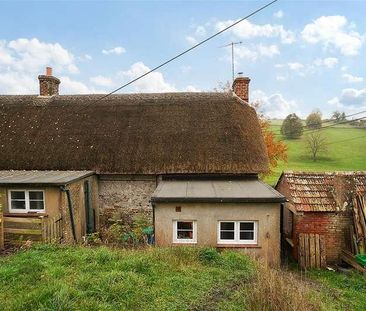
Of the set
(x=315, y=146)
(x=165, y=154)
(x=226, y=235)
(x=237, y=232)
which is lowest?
(x=226, y=235)

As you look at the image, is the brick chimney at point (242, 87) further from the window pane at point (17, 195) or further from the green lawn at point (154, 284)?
the window pane at point (17, 195)

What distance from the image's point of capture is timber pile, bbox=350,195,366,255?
10.2 meters

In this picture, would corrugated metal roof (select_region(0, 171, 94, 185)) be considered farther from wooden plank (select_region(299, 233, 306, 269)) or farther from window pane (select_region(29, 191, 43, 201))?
wooden plank (select_region(299, 233, 306, 269))

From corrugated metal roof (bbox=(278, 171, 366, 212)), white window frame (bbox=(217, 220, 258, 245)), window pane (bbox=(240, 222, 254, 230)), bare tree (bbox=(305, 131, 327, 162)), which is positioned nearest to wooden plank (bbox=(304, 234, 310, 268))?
corrugated metal roof (bbox=(278, 171, 366, 212))

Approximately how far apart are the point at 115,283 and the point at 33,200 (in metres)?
6.56

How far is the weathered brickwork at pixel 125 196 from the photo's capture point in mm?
13695

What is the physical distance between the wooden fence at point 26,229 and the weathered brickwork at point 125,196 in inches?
153

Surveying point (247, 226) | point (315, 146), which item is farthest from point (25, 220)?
point (315, 146)

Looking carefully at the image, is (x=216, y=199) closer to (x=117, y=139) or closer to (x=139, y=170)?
(x=139, y=170)

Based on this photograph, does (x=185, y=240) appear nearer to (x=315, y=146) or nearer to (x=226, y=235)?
(x=226, y=235)

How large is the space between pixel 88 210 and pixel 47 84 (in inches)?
354

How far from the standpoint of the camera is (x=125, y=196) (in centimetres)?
1380

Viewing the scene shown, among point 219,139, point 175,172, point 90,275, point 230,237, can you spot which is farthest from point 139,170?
point 90,275

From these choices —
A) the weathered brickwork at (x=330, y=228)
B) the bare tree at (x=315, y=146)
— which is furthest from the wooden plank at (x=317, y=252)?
the bare tree at (x=315, y=146)
